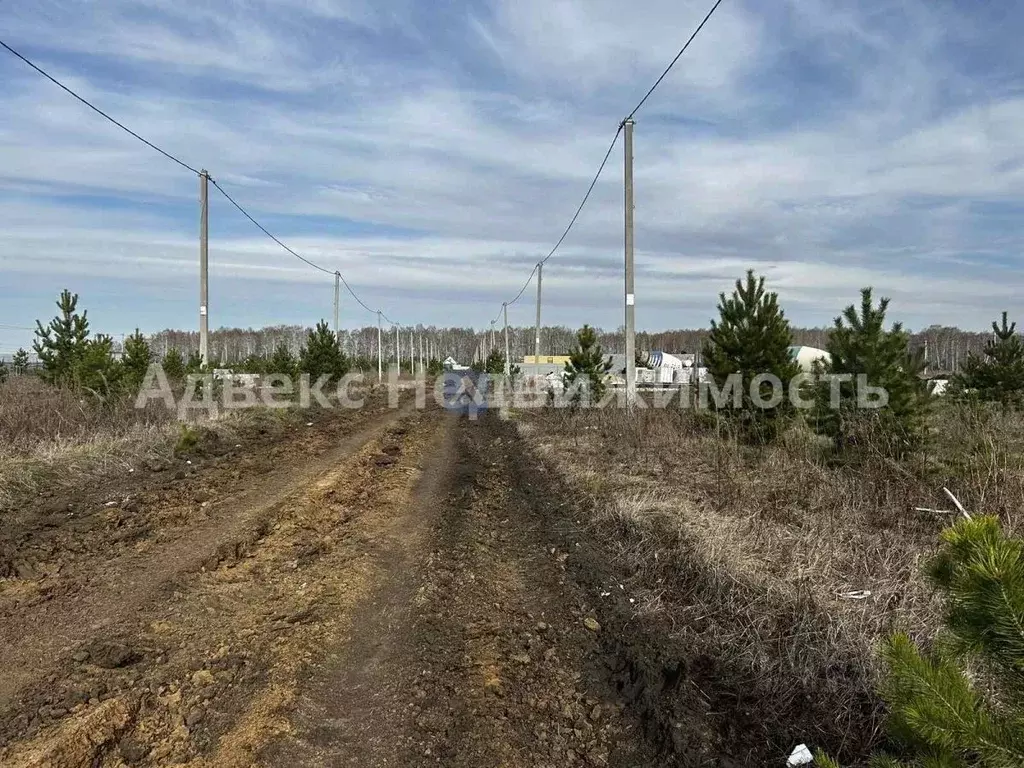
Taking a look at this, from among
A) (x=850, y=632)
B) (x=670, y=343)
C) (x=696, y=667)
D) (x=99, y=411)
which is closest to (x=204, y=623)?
(x=696, y=667)

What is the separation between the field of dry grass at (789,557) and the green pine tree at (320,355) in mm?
20076

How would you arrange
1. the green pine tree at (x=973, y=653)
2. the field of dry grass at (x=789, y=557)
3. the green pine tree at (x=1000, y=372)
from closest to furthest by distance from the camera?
the green pine tree at (x=973, y=653)
the field of dry grass at (x=789, y=557)
the green pine tree at (x=1000, y=372)

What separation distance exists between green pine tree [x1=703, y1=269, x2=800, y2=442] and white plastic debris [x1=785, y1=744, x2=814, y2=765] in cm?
950

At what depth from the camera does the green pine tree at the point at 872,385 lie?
27.6 ft

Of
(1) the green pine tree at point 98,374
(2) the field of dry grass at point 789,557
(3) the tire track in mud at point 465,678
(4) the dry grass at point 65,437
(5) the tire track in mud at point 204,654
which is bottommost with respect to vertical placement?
(3) the tire track in mud at point 465,678

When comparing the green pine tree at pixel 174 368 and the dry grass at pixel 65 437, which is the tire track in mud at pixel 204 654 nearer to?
the dry grass at pixel 65 437

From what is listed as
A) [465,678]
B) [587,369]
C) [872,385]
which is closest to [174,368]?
[587,369]

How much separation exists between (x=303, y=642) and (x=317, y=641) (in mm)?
80

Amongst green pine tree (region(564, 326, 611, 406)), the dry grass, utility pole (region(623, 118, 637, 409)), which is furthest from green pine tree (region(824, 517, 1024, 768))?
green pine tree (region(564, 326, 611, 406))

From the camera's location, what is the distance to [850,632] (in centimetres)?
378

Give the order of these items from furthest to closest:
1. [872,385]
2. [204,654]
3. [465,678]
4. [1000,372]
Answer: [1000,372] < [872,385] < [204,654] < [465,678]

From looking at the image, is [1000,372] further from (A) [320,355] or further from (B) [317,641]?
(A) [320,355]

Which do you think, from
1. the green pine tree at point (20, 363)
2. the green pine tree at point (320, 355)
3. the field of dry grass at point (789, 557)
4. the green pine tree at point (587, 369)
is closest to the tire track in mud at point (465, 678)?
the field of dry grass at point (789, 557)

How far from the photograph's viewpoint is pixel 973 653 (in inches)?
74.4
